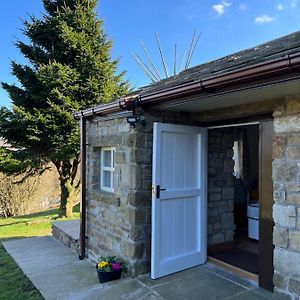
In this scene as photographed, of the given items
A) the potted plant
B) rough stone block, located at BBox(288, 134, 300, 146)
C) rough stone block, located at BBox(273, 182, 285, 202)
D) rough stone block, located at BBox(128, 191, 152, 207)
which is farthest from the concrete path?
rough stone block, located at BBox(288, 134, 300, 146)

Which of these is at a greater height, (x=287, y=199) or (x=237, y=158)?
(x=237, y=158)

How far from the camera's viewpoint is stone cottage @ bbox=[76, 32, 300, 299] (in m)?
3.26

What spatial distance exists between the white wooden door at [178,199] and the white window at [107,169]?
126cm

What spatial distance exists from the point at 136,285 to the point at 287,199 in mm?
2228

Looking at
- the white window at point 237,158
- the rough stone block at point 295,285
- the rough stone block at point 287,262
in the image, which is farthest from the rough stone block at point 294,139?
the white window at point 237,158

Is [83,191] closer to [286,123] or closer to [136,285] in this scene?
[136,285]

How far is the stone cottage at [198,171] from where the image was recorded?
326 cm

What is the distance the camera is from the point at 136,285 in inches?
157

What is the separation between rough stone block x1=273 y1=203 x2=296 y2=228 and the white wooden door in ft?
4.74

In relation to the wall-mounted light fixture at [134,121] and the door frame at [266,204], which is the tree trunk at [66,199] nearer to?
the wall-mounted light fixture at [134,121]

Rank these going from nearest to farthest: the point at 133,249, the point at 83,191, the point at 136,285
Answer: the point at 136,285, the point at 133,249, the point at 83,191

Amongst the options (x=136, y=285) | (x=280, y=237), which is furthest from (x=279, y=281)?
(x=136, y=285)

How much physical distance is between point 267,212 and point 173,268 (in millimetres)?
1617

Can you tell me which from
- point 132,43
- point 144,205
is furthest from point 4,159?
point 132,43
